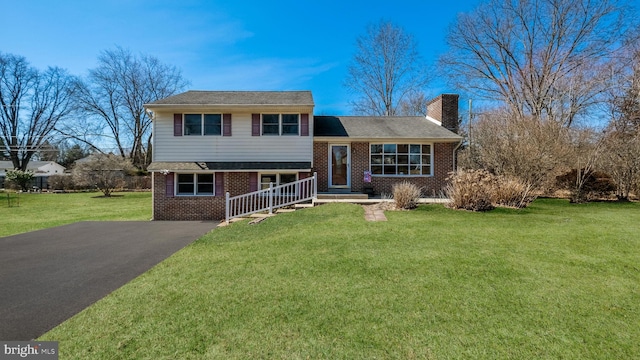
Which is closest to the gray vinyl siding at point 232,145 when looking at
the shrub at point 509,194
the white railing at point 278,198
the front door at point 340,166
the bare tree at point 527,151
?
the front door at point 340,166

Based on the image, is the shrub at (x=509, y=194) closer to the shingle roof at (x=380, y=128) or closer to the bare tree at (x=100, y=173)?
the shingle roof at (x=380, y=128)

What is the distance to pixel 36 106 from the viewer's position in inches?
1336

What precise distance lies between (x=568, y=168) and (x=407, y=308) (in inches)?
596

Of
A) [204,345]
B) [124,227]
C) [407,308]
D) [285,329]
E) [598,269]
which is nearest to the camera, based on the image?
[204,345]

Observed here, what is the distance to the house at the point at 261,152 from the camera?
12703 mm

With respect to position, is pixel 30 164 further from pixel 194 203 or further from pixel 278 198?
pixel 278 198

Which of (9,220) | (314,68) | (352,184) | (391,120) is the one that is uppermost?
(314,68)

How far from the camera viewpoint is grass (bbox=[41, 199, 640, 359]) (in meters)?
2.75

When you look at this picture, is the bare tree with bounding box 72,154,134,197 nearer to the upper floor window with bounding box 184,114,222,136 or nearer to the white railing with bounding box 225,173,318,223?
the upper floor window with bounding box 184,114,222,136

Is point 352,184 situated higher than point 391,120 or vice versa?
point 391,120

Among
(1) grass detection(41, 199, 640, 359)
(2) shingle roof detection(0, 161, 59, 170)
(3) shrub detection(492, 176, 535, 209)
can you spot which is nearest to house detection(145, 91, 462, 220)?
(3) shrub detection(492, 176, 535, 209)

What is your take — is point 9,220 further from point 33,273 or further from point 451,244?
point 451,244

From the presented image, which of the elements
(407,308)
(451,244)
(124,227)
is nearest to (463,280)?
(407,308)

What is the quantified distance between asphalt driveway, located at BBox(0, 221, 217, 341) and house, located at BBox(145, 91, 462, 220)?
320 centimetres
